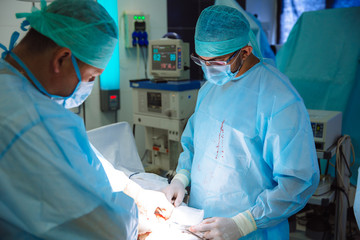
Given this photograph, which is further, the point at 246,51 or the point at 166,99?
the point at 166,99

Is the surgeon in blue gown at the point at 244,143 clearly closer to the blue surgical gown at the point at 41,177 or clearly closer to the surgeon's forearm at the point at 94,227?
the surgeon's forearm at the point at 94,227

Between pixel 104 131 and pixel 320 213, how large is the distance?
2351 mm

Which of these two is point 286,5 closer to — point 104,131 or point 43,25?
point 104,131

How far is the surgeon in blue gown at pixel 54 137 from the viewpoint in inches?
32.1

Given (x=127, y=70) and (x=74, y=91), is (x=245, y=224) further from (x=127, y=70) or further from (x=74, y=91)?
(x=127, y=70)

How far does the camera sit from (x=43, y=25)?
0.93 metres

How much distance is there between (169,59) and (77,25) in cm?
166

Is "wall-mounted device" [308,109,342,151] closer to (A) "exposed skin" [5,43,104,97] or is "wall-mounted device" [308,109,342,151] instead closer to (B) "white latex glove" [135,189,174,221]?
(B) "white latex glove" [135,189,174,221]

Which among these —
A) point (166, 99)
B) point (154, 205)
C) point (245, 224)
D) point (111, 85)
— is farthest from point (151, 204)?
point (111, 85)

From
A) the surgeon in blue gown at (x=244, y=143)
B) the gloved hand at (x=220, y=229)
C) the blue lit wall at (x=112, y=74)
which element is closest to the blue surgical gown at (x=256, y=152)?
the surgeon in blue gown at (x=244, y=143)

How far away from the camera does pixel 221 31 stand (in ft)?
4.49

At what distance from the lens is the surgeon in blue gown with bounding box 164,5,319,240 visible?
1279mm

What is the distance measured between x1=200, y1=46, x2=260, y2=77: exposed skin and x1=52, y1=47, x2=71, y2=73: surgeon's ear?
670 mm

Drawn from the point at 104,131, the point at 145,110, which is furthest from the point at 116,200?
the point at 145,110
